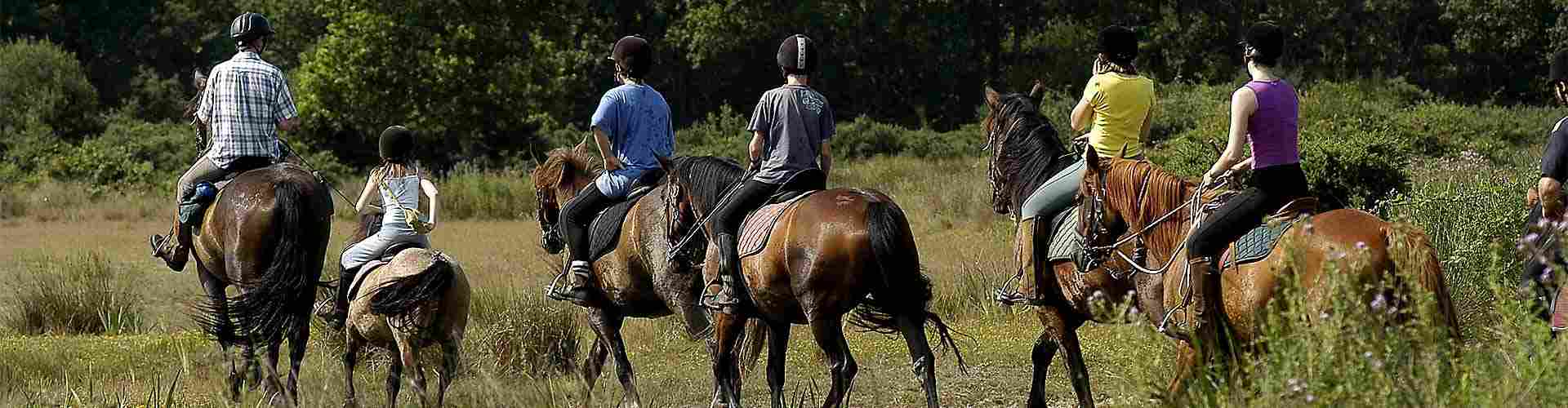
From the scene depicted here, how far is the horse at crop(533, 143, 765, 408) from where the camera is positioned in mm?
9703

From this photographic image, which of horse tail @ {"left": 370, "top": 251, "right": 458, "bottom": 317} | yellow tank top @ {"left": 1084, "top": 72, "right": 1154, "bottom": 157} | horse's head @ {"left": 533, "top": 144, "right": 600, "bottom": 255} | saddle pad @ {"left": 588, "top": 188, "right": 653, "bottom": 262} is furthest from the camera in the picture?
horse's head @ {"left": 533, "top": 144, "right": 600, "bottom": 255}

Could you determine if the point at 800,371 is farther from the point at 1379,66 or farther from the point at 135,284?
the point at 1379,66

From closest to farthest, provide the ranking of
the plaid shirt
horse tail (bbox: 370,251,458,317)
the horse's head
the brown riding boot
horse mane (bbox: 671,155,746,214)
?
horse tail (bbox: 370,251,458,317) < horse mane (bbox: 671,155,746,214) < the plaid shirt < the horse's head < the brown riding boot

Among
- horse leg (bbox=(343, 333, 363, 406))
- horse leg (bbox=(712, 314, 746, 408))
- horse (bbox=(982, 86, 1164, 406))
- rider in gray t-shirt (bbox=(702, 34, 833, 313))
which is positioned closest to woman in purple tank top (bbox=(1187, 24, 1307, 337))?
horse (bbox=(982, 86, 1164, 406))

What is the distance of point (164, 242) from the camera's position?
1127 cm

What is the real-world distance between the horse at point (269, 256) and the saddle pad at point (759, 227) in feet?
8.07

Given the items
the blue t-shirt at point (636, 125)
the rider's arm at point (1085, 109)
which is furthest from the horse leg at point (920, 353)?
the blue t-shirt at point (636, 125)

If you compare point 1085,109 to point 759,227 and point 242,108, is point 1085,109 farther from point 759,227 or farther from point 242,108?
point 242,108

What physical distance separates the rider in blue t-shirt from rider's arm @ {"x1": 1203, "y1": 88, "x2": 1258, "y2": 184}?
134 inches

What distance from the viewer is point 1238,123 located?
7352 millimetres

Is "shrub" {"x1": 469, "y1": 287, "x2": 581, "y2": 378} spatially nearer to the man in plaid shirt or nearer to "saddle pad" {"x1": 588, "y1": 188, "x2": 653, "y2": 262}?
"saddle pad" {"x1": 588, "y1": 188, "x2": 653, "y2": 262}

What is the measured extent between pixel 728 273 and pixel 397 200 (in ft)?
6.05

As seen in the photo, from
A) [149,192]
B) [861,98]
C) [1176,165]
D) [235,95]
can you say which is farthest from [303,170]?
[861,98]

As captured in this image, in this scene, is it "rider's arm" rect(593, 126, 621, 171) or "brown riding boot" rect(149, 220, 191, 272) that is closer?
"rider's arm" rect(593, 126, 621, 171)
